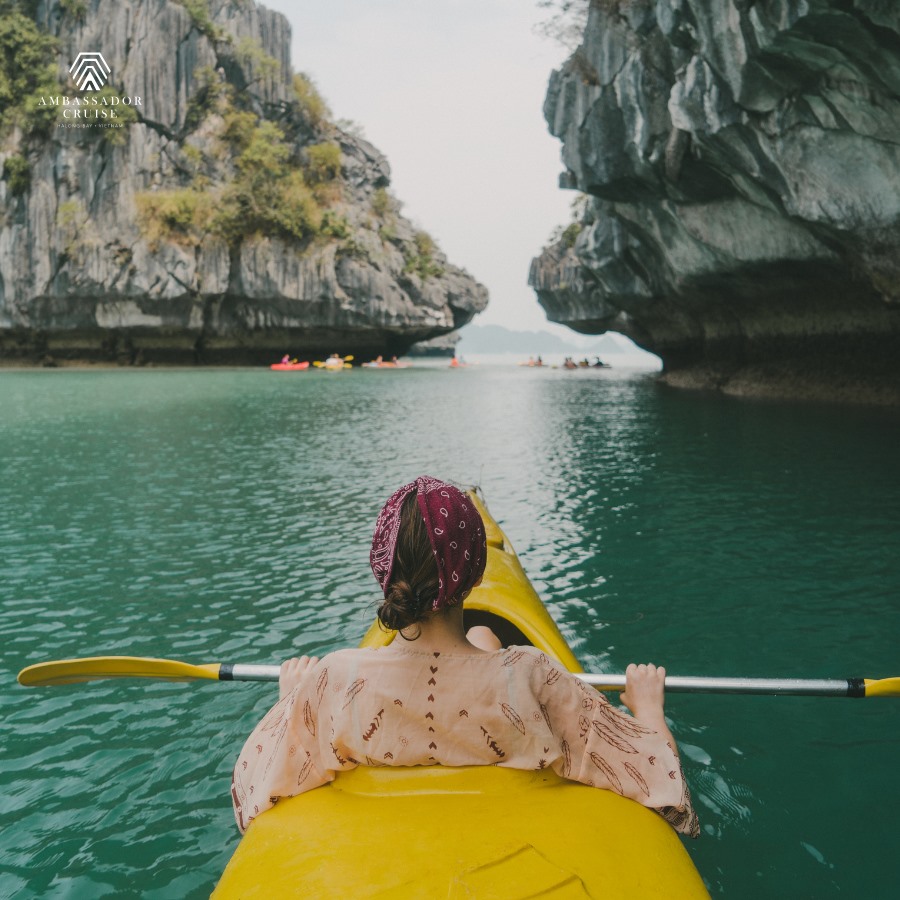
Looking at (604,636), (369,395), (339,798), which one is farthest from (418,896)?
(369,395)

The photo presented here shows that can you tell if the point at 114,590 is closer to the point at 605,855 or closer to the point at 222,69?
the point at 605,855

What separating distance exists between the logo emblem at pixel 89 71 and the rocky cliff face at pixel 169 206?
37 centimetres

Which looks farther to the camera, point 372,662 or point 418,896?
point 372,662

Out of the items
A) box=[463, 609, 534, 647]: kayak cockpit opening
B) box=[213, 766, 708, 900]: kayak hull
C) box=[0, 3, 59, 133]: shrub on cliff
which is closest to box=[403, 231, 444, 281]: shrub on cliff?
box=[0, 3, 59, 133]: shrub on cliff

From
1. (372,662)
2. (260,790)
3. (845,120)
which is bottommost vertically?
(260,790)

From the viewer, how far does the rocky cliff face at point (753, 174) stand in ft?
32.1

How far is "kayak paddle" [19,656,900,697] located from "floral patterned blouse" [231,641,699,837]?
1.86ft

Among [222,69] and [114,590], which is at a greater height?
[222,69]

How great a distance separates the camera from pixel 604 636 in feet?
16.4

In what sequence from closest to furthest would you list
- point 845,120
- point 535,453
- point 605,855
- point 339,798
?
point 605,855 < point 339,798 < point 845,120 < point 535,453

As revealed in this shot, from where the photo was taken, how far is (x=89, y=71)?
123ft

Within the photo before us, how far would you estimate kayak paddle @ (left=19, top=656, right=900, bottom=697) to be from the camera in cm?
268

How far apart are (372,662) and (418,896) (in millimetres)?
513

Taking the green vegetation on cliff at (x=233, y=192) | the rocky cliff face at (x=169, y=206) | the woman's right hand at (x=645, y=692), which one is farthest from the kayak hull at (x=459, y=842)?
the green vegetation on cliff at (x=233, y=192)
